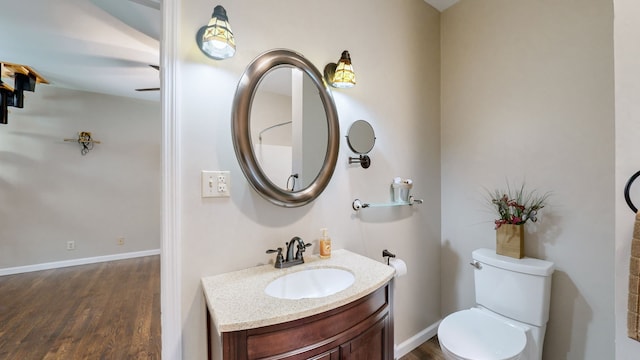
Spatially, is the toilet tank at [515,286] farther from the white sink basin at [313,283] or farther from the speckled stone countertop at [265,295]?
the white sink basin at [313,283]

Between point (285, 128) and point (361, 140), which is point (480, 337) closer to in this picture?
point (361, 140)

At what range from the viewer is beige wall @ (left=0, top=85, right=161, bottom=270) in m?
3.50

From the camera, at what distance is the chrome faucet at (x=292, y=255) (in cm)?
128

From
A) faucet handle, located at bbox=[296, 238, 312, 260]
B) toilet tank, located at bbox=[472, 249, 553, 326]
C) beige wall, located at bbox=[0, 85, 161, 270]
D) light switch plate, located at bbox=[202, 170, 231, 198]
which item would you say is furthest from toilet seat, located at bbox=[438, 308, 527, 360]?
beige wall, located at bbox=[0, 85, 161, 270]

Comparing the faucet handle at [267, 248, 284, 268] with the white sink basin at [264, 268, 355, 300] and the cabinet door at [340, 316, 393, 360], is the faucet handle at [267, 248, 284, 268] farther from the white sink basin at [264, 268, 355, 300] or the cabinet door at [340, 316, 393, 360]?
the cabinet door at [340, 316, 393, 360]

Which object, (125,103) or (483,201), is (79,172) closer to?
(125,103)

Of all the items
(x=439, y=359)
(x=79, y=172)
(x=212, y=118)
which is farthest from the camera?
(x=79, y=172)

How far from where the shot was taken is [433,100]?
215 cm

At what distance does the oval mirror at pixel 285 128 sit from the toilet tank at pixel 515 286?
4.02 ft

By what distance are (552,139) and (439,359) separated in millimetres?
1676

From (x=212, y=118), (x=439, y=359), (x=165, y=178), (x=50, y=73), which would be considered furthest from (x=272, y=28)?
(x=50, y=73)

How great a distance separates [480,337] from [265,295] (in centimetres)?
121

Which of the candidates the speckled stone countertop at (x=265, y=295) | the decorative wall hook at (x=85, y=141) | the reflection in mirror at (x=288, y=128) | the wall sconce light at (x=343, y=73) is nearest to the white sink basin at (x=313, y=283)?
the speckled stone countertop at (x=265, y=295)

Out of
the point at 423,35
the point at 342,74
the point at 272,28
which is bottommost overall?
the point at 342,74
